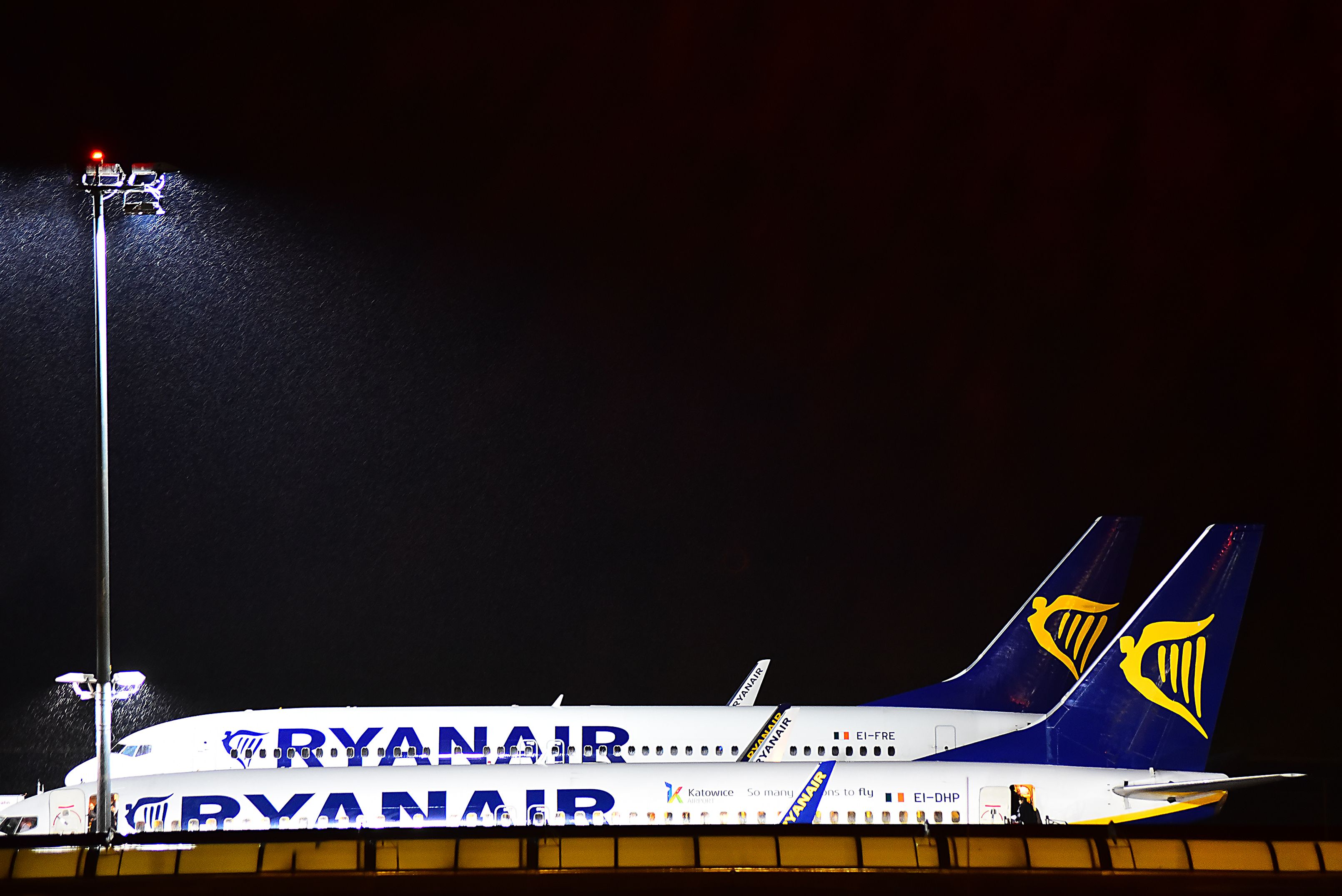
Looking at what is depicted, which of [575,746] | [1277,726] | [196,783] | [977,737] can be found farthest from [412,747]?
[1277,726]

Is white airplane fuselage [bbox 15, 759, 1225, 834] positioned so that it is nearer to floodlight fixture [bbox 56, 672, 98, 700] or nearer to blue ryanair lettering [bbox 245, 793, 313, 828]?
blue ryanair lettering [bbox 245, 793, 313, 828]

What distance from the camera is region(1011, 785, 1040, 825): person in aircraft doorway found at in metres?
22.7

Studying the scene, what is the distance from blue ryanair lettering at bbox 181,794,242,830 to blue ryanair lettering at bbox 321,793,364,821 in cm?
161

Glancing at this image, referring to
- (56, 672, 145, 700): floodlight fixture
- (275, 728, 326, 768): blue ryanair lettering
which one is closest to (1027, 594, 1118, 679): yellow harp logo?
(275, 728, 326, 768): blue ryanair lettering

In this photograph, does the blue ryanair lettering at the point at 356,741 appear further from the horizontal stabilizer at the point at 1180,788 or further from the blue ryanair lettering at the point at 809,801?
the horizontal stabilizer at the point at 1180,788

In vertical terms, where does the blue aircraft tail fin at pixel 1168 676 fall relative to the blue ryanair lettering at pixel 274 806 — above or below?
above

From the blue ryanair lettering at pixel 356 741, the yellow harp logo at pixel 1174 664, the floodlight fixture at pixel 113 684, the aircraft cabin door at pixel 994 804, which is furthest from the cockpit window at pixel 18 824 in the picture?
the yellow harp logo at pixel 1174 664

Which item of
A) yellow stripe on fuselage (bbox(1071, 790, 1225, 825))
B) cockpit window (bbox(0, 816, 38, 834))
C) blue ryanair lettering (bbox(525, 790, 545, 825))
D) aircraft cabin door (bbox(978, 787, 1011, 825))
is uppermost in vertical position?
cockpit window (bbox(0, 816, 38, 834))

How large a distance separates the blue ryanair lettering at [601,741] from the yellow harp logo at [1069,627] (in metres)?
13.3

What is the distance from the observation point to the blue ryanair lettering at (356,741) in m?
31.6

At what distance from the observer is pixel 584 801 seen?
23.2 meters

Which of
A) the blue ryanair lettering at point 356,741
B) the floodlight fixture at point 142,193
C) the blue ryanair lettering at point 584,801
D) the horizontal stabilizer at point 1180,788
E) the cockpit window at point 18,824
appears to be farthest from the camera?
the blue ryanair lettering at point 356,741

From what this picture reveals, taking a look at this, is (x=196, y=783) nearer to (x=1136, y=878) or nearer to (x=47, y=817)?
(x=47, y=817)

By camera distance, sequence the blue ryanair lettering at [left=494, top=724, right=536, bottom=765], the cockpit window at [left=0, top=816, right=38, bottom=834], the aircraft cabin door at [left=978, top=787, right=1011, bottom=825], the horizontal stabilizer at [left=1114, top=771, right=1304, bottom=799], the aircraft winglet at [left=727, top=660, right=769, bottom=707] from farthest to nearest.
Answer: the aircraft winglet at [left=727, top=660, right=769, bottom=707] < the blue ryanair lettering at [left=494, top=724, right=536, bottom=765] < the cockpit window at [left=0, top=816, right=38, bottom=834] < the aircraft cabin door at [left=978, top=787, right=1011, bottom=825] < the horizontal stabilizer at [left=1114, top=771, right=1304, bottom=799]
